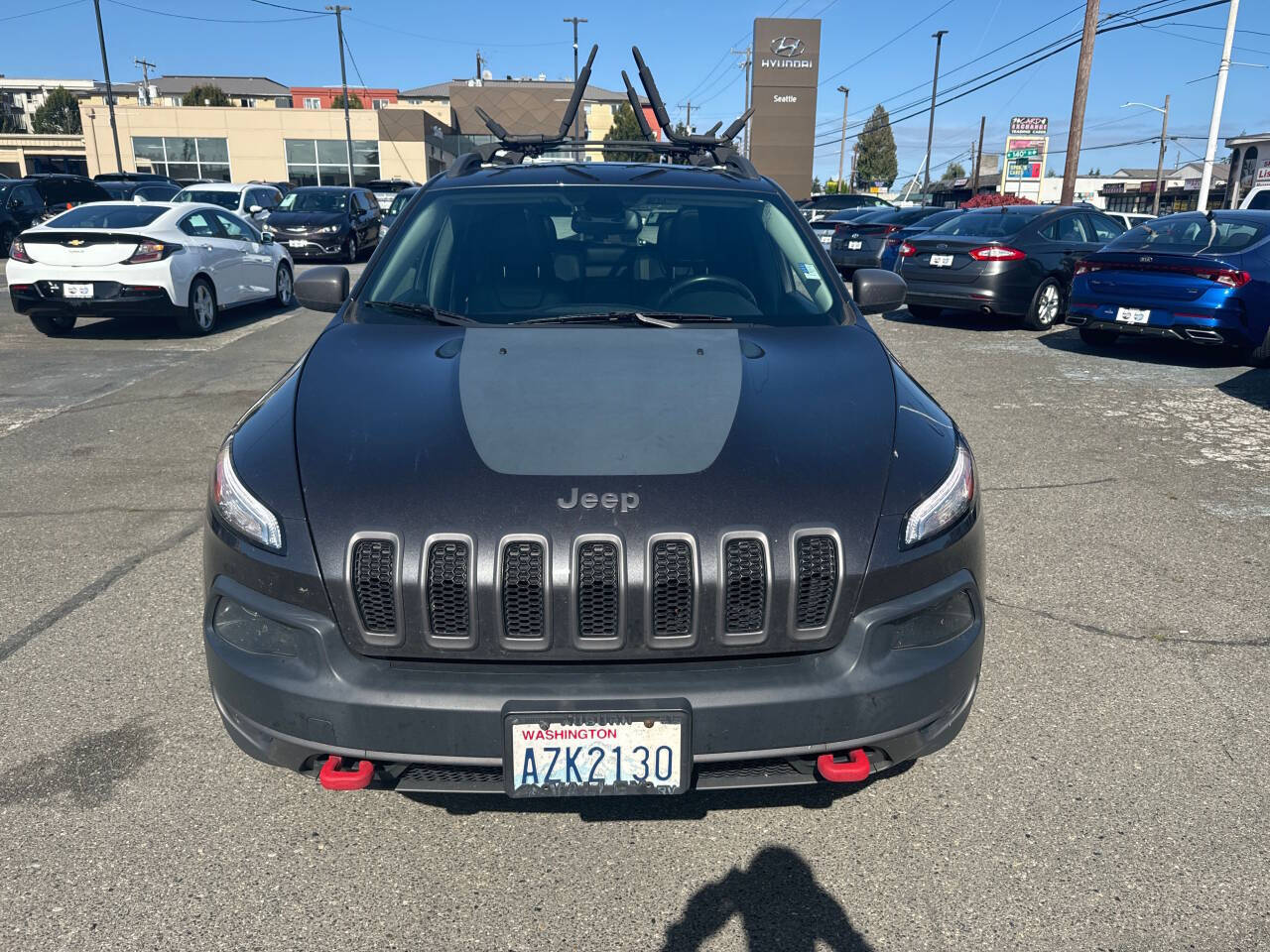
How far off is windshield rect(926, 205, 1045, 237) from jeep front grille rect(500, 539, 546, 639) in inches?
456

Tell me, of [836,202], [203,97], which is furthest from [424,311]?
[203,97]

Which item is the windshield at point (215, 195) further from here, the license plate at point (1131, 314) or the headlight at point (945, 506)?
the headlight at point (945, 506)

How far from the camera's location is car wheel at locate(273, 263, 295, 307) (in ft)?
44.0

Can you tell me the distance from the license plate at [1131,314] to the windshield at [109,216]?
10408 millimetres

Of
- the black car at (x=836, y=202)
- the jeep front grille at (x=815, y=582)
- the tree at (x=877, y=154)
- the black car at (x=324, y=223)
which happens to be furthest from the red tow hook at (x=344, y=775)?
the tree at (x=877, y=154)

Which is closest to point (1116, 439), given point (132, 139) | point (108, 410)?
point (108, 410)

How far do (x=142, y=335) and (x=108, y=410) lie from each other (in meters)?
4.18

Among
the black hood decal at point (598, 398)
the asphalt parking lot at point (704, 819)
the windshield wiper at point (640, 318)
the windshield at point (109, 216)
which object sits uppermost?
the windshield at point (109, 216)

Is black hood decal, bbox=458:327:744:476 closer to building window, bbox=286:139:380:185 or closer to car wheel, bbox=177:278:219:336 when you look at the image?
car wheel, bbox=177:278:219:336

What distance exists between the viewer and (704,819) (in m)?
2.73

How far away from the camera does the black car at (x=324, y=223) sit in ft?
66.7

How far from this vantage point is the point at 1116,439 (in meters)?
7.02

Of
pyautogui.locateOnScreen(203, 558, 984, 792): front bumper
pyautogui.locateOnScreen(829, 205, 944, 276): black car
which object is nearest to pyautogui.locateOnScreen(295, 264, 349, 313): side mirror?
pyautogui.locateOnScreen(203, 558, 984, 792): front bumper

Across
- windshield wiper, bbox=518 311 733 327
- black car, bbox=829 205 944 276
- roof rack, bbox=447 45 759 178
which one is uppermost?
roof rack, bbox=447 45 759 178
